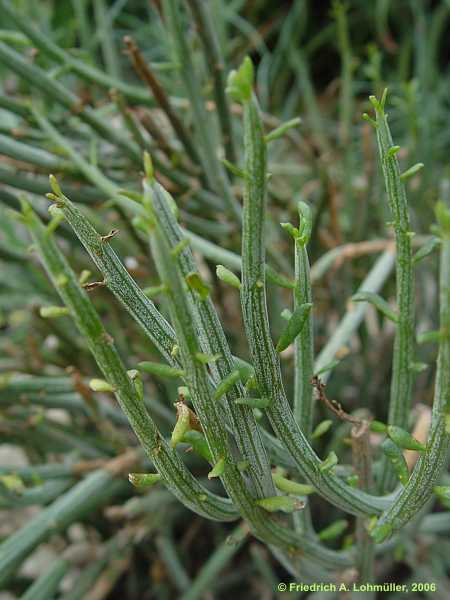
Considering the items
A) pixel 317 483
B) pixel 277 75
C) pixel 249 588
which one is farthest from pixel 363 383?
pixel 277 75

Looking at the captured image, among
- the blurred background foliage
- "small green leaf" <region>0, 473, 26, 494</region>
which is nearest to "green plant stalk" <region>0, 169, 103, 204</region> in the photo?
the blurred background foliage

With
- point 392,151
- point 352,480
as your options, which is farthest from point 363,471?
point 392,151

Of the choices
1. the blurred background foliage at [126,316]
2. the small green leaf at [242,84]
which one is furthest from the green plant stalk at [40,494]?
the small green leaf at [242,84]

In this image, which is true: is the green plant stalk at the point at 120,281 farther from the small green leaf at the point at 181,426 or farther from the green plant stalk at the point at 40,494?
the green plant stalk at the point at 40,494

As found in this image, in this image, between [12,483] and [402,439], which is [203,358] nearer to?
[402,439]

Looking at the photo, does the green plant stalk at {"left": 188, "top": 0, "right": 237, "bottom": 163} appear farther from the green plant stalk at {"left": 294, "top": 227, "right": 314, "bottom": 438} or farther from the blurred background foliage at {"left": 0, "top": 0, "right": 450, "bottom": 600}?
the green plant stalk at {"left": 294, "top": 227, "right": 314, "bottom": 438}

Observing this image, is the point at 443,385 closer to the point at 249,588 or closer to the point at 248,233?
the point at 248,233
